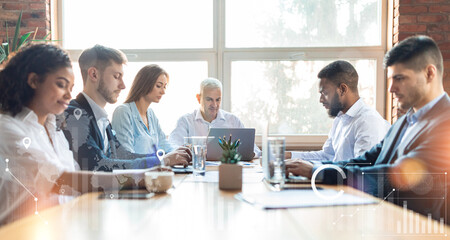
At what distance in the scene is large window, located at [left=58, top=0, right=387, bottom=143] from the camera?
13.0 ft

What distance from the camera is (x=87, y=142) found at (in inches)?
73.2

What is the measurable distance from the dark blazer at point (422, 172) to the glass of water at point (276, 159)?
0.29 meters

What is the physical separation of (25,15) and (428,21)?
370 centimetres

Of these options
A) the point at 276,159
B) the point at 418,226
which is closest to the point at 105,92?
the point at 276,159

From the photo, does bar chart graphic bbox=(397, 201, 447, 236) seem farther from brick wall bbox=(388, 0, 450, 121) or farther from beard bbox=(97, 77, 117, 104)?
brick wall bbox=(388, 0, 450, 121)

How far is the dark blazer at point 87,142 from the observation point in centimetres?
183

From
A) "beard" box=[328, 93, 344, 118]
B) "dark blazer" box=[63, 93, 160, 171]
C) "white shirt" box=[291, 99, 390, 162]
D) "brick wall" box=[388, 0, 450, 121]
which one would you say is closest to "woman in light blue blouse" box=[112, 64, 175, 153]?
"dark blazer" box=[63, 93, 160, 171]

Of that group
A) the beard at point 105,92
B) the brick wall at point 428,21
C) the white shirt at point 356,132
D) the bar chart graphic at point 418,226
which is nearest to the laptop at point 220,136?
the white shirt at point 356,132

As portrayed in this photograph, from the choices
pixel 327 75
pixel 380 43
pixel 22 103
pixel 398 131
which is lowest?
pixel 398 131

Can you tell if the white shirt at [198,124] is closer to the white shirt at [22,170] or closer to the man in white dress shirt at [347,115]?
the man in white dress shirt at [347,115]

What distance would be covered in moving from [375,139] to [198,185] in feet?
4.88

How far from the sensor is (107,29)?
4.11 meters

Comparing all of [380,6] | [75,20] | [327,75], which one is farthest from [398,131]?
[75,20]

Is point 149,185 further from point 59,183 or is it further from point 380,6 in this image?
point 380,6
